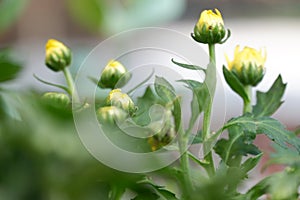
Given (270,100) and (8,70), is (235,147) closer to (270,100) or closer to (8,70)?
(270,100)

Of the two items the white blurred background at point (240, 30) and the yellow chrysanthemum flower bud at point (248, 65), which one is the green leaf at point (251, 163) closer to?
the yellow chrysanthemum flower bud at point (248, 65)

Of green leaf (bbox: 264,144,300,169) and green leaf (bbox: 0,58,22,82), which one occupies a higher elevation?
green leaf (bbox: 0,58,22,82)

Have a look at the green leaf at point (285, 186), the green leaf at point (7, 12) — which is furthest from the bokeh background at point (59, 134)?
the green leaf at point (285, 186)

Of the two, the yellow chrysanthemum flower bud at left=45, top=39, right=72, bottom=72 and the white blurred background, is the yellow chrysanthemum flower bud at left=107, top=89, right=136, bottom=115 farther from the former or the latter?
the white blurred background

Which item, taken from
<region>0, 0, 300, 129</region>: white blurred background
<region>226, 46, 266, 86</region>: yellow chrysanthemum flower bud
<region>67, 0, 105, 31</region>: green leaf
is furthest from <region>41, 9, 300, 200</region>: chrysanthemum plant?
<region>0, 0, 300, 129</region>: white blurred background

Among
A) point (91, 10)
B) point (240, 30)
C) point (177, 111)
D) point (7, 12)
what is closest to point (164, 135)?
point (177, 111)

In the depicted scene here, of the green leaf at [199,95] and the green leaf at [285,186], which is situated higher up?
the green leaf at [199,95]
